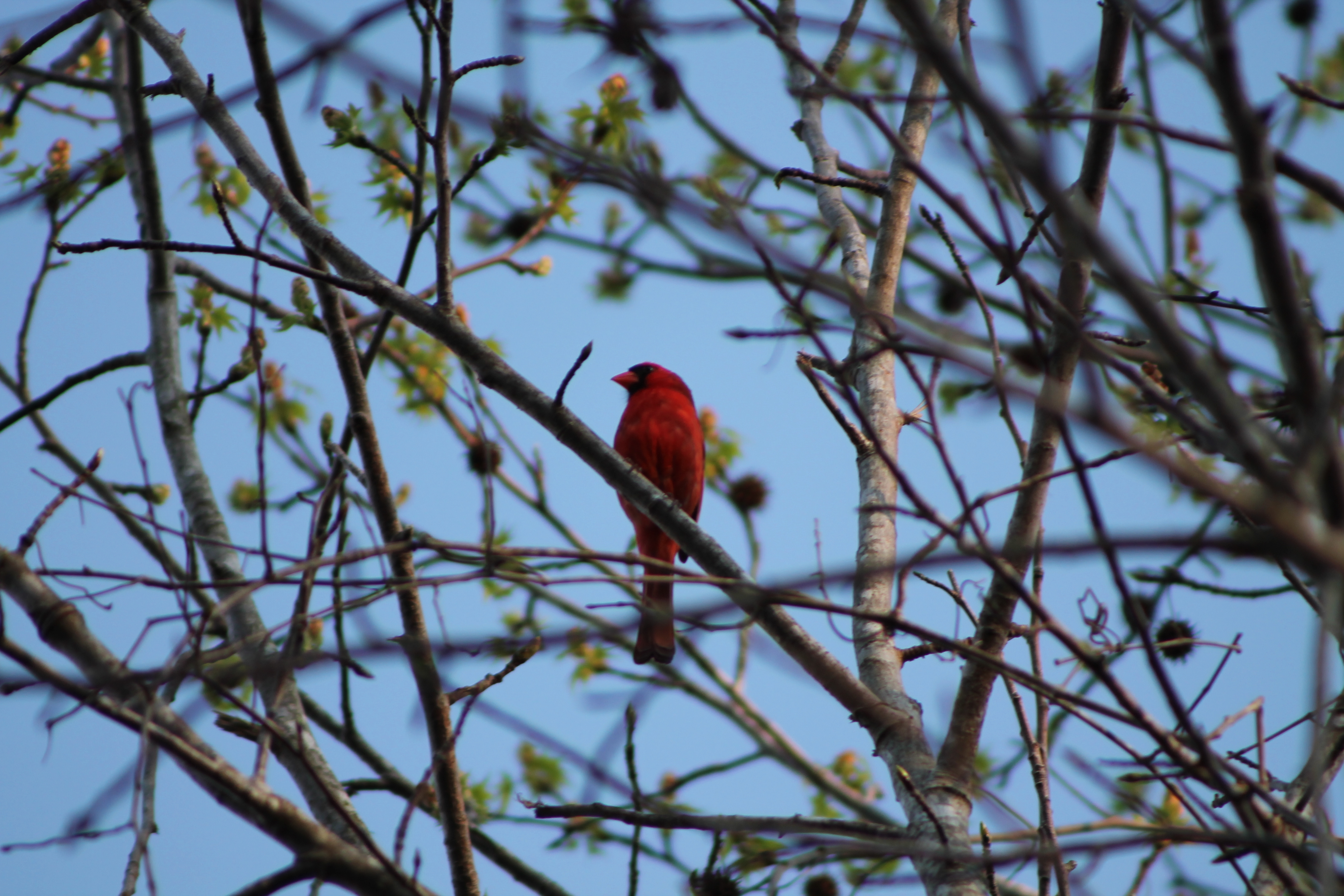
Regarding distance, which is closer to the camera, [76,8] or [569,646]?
[569,646]

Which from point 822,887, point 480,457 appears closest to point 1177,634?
point 822,887

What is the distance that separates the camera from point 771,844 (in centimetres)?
465

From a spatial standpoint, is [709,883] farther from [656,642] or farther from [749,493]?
[749,493]

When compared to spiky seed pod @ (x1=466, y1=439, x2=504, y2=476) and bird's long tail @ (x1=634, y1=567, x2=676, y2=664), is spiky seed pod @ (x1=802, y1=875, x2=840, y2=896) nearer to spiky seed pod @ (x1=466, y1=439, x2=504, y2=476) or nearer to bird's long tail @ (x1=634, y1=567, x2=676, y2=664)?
bird's long tail @ (x1=634, y1=567, x2=676, y2=664)

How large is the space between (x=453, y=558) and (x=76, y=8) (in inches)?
87.1

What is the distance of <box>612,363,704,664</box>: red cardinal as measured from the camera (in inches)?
213

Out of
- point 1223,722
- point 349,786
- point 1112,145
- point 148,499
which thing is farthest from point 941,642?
point 349,786

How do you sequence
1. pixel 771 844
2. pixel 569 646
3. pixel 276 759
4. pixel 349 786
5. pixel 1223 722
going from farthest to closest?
pixel 771 844
pixel 349 786
pixel 276 759
pixel 1223 722
pixel 569 646

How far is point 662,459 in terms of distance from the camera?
603 centimetres

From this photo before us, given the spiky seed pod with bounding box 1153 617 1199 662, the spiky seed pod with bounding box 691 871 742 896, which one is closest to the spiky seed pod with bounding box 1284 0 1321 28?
the spiky seed pod with bounding box 1153 617 1199 662

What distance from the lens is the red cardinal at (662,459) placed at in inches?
213

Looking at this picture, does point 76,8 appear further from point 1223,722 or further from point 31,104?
point 1223,722

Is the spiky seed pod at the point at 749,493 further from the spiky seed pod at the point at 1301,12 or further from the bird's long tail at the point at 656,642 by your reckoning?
the spiky seed pod at the point at 1301,12

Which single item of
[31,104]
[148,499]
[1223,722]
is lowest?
[1223,722]
